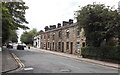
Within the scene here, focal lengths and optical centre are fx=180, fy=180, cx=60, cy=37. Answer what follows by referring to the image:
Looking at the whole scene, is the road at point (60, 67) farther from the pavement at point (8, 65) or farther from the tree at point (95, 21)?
the tree at point (95, 21)

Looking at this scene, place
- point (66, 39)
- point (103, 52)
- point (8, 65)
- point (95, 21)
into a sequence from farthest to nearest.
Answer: point (66, 39) → point (95, 21) → point (103, 52) → point (8, 65)

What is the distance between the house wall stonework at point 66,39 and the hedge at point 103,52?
392 centimetres

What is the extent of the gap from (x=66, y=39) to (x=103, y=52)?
55.5ft

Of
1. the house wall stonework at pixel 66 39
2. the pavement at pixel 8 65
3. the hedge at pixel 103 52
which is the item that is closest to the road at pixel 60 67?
the pavement at pixel 8 65

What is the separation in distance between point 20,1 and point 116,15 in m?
22.7

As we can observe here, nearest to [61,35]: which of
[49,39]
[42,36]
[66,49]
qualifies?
[66,49]

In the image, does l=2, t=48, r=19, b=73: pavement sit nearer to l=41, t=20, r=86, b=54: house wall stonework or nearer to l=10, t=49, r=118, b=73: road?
l=10, t=49, r=118, b=73: road

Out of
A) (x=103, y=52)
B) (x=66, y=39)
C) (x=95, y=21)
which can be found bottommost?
(x=103, y=52)

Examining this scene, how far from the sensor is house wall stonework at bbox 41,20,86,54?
111ft

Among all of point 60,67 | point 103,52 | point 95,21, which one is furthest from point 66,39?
point 60,67

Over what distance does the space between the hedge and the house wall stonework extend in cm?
392

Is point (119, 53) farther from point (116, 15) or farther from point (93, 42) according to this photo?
point (93, 42)

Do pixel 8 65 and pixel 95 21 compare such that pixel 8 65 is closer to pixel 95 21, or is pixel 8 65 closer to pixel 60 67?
pixel 60 67

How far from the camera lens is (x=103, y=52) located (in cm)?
2292
